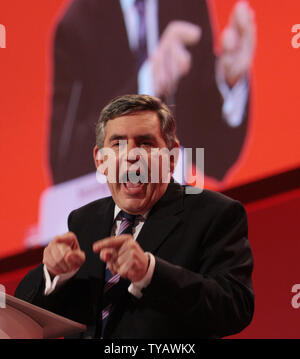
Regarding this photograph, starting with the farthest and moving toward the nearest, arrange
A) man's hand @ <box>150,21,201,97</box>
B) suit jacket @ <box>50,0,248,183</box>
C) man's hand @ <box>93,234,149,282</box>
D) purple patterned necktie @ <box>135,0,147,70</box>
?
purple patterned necktie @ <box>135,0,147,70</box>
man's hand @ <box>150,21,201,97</box>
suit jacket @ <box>50,0,248,183</box>
man's hand @ <box>93,234,149,282</box>

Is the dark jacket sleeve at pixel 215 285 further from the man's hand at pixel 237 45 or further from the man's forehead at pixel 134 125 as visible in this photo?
the man's hand at pixel 237 45

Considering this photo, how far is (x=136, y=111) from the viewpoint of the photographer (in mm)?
1690

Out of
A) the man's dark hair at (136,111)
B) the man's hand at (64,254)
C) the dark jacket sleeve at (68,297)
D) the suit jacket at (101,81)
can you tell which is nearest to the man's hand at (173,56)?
the suit jacket at (101,81)

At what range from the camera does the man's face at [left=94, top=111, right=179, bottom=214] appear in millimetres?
1671

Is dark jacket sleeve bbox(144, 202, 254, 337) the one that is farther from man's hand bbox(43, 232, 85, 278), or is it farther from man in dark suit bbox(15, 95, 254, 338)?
man's hand bbox(43, 232, 85, 278)

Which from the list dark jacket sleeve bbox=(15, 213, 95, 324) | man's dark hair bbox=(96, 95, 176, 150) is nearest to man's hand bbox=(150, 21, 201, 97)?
man's dark hair bbox=(96, 95, 176, 150)

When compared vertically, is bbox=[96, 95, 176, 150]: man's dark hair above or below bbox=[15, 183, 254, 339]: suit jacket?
above

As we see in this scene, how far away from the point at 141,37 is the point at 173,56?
23 cm

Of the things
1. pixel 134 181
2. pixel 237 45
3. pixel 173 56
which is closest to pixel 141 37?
pixel 173 56

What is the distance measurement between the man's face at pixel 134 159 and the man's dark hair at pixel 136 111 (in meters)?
0.02

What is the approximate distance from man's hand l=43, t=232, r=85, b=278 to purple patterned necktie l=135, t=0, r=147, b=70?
1.49 m

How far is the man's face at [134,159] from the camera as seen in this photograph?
5.48ft

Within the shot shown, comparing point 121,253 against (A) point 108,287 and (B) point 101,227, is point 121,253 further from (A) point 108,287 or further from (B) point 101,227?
(B) point 101,227

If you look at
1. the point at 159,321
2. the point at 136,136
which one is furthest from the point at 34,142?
the point at 159,321
